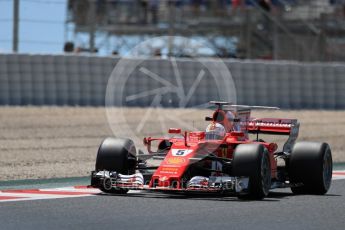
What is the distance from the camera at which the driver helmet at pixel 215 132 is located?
11.7 meters

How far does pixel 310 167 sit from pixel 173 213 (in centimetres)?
258

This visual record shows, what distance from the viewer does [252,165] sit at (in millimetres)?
11000

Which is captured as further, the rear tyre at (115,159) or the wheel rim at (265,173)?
the rear tyre at (115,159)

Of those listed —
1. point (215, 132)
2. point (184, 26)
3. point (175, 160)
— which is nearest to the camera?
point (175, 160)

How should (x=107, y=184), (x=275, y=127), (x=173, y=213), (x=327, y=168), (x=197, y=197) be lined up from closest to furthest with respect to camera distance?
(x=173, y=213), (x=197, y=197), (x=107, y=184), (x=327, y=168), (x=275, y=127)

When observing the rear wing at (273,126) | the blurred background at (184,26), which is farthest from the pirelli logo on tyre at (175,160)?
the blurred background at (184,26)

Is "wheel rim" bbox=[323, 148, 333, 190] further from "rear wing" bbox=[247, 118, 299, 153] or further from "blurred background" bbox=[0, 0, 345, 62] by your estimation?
"blurred background" bbox=[0, 0, 345, 62]

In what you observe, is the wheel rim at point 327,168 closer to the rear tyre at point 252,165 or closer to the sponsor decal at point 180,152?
the rear tyre at point 252,165

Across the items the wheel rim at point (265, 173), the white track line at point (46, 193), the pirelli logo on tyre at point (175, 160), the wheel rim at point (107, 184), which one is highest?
the pirelli logo on tyre at point (175, 160)

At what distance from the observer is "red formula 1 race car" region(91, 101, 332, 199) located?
11086mm

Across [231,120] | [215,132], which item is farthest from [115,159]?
[231,120]

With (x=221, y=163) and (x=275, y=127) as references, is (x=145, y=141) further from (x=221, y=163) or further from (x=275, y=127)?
(x=275, y=127)

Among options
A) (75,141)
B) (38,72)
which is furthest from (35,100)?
(75,141)

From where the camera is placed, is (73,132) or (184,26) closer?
(73,132)
